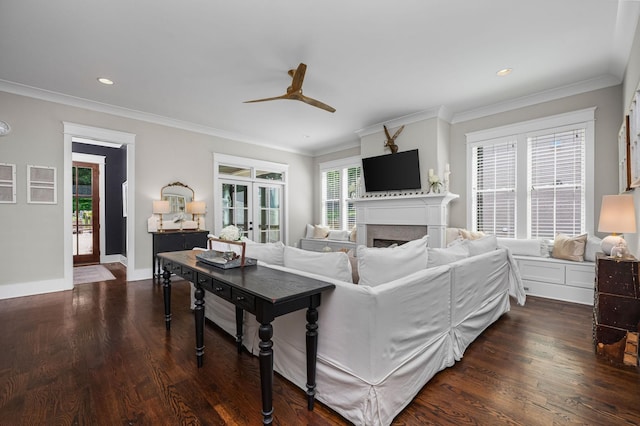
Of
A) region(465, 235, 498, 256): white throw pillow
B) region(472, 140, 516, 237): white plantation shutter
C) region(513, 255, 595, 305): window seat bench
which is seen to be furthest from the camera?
region(472, 140, 516, 237): white plantation shutter

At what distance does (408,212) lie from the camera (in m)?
5.10

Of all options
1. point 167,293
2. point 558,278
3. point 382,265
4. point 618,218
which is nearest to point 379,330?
point 382,265

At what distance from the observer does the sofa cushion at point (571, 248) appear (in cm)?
366

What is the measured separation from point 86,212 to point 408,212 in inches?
279

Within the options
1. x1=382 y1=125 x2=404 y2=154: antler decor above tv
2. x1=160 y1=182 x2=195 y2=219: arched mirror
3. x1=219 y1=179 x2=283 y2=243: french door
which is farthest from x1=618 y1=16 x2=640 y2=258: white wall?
x1=160 y1=182 x2=195 y2=219: arched mirror

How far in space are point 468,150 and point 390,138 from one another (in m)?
1.34

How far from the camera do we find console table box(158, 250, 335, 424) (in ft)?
4.83

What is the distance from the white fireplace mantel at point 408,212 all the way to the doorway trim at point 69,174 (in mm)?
4085

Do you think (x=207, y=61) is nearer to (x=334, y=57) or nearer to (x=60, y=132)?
(x=334, y=57)

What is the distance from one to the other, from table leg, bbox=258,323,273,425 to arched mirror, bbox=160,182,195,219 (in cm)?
452

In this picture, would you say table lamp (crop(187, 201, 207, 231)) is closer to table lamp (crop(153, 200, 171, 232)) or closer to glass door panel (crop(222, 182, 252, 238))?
table lamp (crop(153, 200, 171, 232))

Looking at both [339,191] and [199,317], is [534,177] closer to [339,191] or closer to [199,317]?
[339,191]

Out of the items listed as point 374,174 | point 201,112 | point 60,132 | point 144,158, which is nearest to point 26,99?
point 60,132

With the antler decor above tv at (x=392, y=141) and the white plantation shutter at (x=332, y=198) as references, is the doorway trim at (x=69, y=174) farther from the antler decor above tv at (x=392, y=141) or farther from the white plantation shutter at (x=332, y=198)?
the antler decor above tv at (x=392, y=141)
